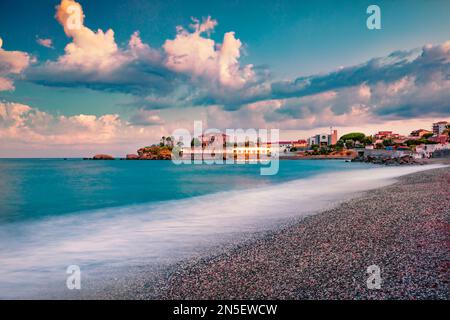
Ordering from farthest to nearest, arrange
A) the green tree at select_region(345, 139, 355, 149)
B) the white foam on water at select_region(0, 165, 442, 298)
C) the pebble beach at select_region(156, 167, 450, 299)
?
the green tree at select_region(345, 139, 355, 149) < the white foam on water at select_region(0, 165, 442, 298) < the pebble beach at select_region(156, 167, 450, 299)

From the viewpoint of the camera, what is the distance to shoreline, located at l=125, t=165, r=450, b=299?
5.77 m

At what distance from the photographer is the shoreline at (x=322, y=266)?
5.77 m

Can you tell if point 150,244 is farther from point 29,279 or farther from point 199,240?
point 29,279

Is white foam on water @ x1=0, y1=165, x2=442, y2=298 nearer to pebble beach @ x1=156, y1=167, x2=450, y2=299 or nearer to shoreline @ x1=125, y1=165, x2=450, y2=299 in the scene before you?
shoreline @ x1=125, y1=165, x2=450, y2=299

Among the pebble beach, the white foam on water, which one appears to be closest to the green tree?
the white foam on water

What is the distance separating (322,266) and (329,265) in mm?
161

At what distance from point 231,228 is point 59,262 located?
6272 millimetres

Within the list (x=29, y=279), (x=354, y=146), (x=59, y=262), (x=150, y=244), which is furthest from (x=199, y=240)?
(x=354, y=146)

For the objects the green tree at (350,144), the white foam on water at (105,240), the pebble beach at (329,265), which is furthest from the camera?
the green tree at (350,144)

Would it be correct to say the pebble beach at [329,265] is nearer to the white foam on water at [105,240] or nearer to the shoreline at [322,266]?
the shoreline at [322,266]

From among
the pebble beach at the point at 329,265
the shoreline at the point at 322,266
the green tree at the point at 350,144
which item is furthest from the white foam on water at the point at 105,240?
the green tree at the point at 350,144

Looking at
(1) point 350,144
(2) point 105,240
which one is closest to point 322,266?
(2) point 105,240
